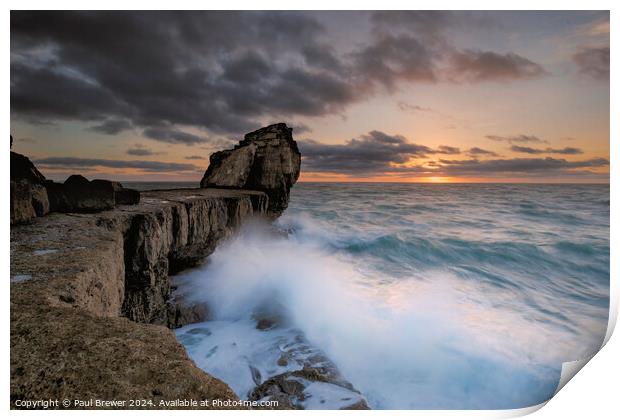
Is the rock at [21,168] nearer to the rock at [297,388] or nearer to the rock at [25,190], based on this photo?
the rock at [25,190]

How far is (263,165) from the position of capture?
12203 millimetres

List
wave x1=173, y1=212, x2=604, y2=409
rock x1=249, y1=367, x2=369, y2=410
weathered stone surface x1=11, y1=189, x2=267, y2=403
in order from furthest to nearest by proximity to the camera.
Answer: wave x1=173, y1=212, x2=604, y2=409 → rock x1=249, y1=367, x2=369, y2=410 → weathered stone surface x1=11, y1=189, x2=267, y2=403

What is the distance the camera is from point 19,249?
8.26 ft

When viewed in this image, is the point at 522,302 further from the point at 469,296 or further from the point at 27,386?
the point at 27,386

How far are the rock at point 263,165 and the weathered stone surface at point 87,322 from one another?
723cm

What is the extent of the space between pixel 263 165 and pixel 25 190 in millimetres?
9291

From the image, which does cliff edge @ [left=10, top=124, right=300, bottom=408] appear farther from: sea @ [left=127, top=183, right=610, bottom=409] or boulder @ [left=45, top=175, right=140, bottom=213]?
sea @ [left=127, top=183, right=610, bottom=409]

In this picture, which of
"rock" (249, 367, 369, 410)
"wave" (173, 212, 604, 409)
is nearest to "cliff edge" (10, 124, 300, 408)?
"wave" (173, 212, 604, 409)

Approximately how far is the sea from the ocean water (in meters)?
0.02

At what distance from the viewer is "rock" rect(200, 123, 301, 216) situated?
1120 cm

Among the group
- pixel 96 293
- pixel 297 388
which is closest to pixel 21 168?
pixel 96 293

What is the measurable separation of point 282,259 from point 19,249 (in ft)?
23.4
